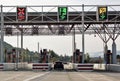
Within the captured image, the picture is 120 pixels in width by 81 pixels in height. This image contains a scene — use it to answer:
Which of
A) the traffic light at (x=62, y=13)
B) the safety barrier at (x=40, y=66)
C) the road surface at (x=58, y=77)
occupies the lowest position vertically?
the road surface at (x=58, y=77)

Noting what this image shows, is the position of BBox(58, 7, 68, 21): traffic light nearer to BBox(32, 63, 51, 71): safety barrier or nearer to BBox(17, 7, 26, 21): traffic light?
BBox(17, 7, 26, 21): traffic light

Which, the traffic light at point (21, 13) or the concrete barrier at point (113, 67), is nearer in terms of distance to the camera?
the concrete barrier at point (113, 67)

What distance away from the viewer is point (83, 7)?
→ 49.7m

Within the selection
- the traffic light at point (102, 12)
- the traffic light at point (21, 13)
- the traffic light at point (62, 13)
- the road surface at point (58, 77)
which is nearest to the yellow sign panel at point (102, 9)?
the traffic light at point (102, 12)

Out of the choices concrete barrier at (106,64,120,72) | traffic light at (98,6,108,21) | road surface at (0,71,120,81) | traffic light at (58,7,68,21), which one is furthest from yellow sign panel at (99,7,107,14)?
road surface at (0,71,120,81)

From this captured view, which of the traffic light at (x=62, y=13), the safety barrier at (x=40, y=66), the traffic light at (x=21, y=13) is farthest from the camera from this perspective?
the traffic light at (x=21, y=13)

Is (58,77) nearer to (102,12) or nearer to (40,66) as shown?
(40,66)

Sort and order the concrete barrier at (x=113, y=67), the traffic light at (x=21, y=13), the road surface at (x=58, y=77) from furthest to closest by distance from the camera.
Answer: the traffic light at (x=21, y=13), the concrete barrier at (x=113, y=67), the road surface at (x=58, y=77)

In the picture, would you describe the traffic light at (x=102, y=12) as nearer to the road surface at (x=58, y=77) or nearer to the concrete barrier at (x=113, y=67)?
the concrete barrier at (x=113, y=67)

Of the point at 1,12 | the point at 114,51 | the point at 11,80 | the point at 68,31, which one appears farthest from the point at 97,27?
the point at 11,80

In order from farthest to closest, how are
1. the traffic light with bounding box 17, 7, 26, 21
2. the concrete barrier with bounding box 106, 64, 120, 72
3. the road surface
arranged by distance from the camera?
the traffic light with bounding box 17, 7, 26, 21
the concrete barrier with bounding box 106, 64, 120, 72
the road surface

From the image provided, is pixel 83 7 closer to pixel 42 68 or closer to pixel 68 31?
pixel 42 68

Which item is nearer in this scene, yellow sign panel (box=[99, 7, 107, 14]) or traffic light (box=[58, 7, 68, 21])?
yellow sign panel (box=[99, 7, 107, 14])

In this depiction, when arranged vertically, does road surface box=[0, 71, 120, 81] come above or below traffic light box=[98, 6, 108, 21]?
below
